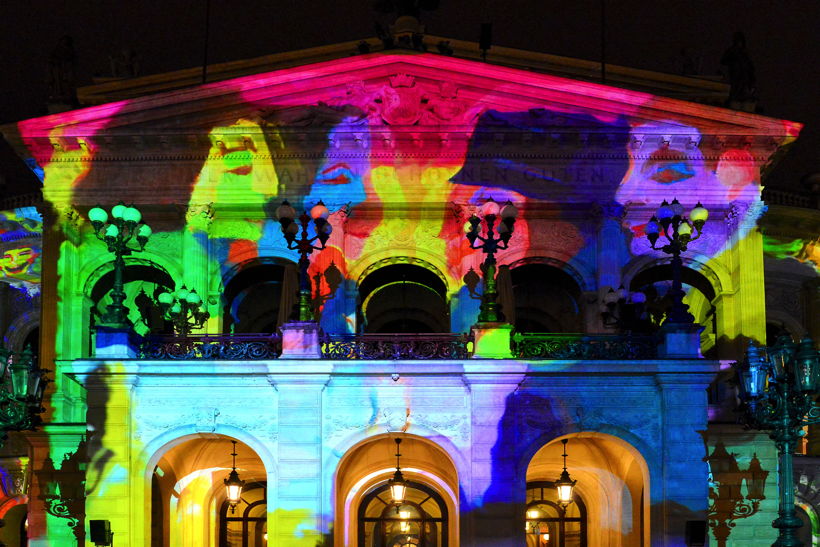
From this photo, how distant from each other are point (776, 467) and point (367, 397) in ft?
36.0

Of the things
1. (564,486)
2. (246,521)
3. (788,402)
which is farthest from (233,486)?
(788,402)

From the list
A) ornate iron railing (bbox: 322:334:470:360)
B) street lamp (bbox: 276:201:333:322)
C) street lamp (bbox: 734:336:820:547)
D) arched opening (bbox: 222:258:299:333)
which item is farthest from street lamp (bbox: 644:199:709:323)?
arched opening (bbox: 222:258:299:333)

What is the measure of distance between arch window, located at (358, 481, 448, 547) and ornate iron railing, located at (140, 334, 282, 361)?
25.6 ft

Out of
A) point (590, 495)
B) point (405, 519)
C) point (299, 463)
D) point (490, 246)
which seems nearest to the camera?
point (299, 463)

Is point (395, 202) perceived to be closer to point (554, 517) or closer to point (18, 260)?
point (554, 517)

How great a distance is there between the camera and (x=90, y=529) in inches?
1154

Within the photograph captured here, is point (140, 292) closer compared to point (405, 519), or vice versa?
point (405, 519)

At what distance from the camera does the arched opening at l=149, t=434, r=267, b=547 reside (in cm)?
3311

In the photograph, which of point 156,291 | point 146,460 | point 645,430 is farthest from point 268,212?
point 645,430

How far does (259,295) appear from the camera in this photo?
4156 cm

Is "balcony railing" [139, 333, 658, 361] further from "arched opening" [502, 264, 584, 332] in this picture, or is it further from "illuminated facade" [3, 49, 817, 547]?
"arched opening" [502, 264, 584, 332]

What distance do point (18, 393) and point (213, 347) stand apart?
768cm

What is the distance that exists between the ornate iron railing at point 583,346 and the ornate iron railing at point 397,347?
1256mm

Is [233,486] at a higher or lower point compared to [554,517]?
higher
